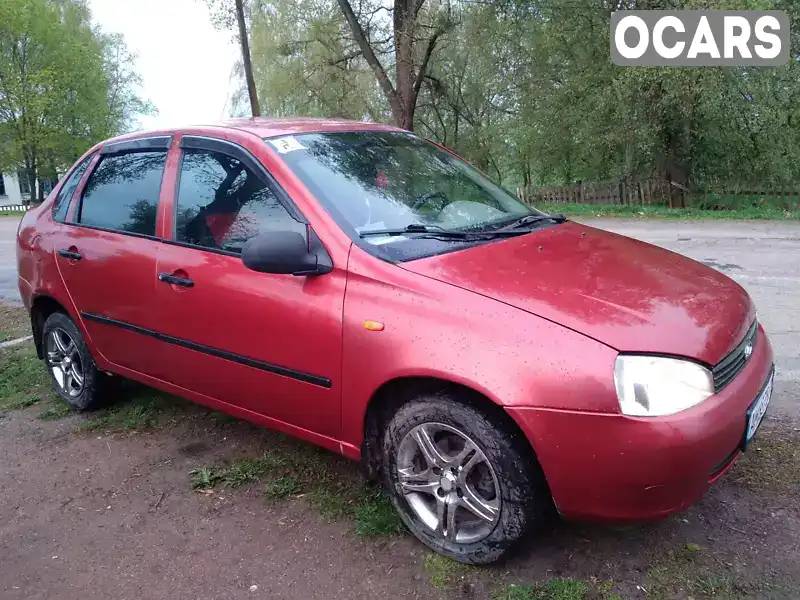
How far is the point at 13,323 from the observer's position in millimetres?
7137

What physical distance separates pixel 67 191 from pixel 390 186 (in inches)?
95.7

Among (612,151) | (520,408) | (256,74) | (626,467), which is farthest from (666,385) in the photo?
(256,74)

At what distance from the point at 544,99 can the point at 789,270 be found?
517 inches

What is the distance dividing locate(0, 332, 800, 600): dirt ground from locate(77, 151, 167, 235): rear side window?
1.33m

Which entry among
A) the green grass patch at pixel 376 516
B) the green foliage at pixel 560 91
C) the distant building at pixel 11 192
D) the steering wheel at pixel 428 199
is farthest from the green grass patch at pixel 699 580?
the distant building at pixel 11 192

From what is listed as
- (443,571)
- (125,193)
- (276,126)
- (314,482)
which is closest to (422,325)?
(443,571)

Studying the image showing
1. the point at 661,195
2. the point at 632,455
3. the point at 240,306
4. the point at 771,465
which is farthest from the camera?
the point at 661,195

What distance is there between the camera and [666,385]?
228 cm

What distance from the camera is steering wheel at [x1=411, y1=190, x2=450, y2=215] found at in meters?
3.29

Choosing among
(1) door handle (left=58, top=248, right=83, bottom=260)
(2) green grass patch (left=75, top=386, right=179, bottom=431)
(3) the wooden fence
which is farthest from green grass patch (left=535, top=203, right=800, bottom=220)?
(1) door handle (left=58, top=248, right=83, bottom=260)

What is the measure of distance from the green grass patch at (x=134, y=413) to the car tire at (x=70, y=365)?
0.13 m

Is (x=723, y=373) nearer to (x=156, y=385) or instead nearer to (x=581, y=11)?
(x=156, y=385)

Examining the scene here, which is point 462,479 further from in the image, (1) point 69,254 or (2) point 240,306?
(1) point 69,254

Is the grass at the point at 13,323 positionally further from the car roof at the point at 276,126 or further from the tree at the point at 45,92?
the tree at the point at 45,92
